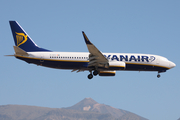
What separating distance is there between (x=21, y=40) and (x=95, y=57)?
1515cm

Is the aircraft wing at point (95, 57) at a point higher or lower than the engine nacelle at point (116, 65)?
higher

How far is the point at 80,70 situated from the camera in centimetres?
5678

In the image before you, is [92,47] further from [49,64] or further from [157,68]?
[157,68]

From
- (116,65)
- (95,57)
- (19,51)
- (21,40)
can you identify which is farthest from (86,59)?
(21,40)

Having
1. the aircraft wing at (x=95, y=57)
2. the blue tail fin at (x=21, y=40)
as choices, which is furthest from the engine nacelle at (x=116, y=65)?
the blue tail fin at (x=21, y=40)

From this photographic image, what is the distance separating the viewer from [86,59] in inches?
2095

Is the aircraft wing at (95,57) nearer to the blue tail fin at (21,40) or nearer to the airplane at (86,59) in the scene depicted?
the airplane at (86,59)

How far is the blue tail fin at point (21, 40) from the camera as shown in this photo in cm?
5478

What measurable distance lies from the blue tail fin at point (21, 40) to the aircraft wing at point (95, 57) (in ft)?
33.3

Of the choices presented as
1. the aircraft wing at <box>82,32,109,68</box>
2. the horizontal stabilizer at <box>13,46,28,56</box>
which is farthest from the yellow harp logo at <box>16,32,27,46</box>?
the aircraft wing at <box>82,32,109,68</box>

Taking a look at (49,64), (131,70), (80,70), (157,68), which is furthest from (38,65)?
(157,68)

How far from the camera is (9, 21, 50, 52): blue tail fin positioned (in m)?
54.8

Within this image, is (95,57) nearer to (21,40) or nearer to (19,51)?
(19,51)

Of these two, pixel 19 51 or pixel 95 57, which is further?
pixel 19 51
